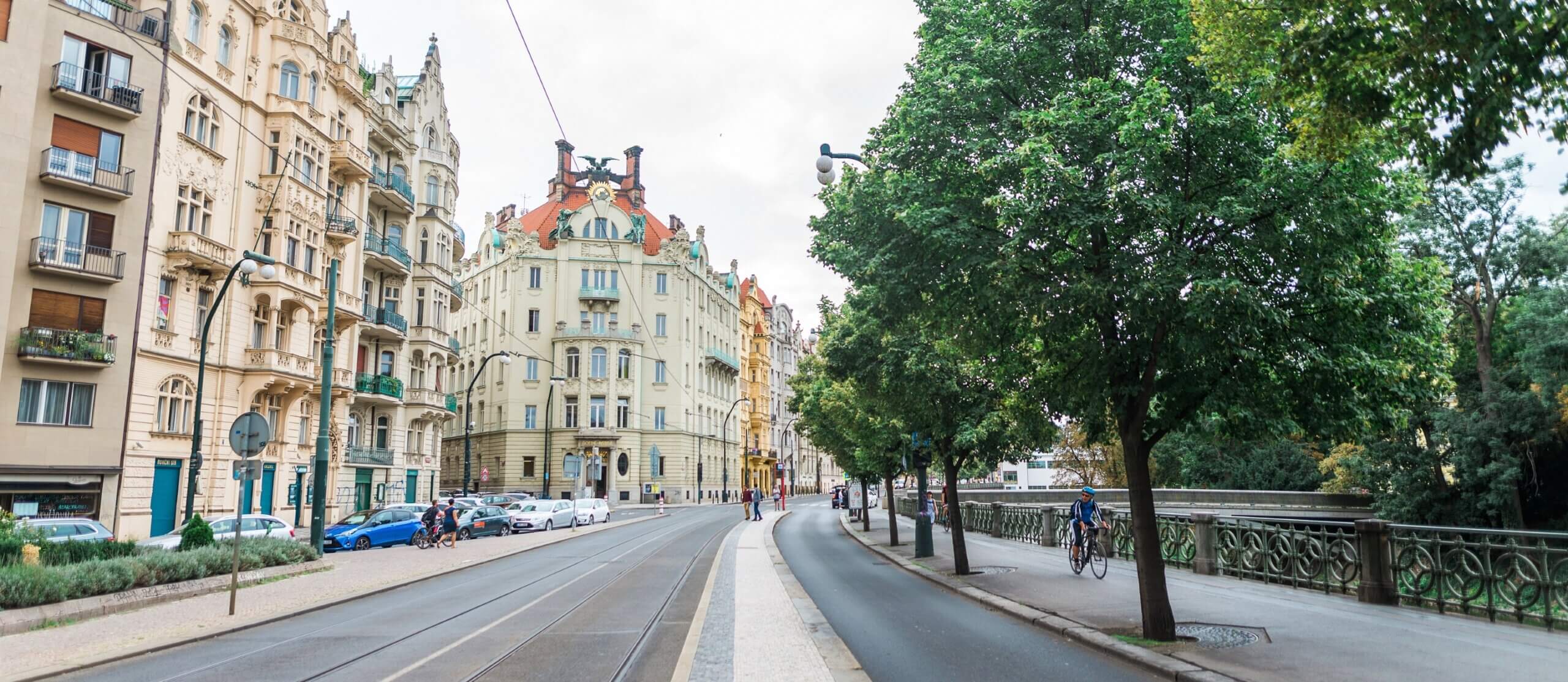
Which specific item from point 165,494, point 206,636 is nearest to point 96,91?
point 165,494

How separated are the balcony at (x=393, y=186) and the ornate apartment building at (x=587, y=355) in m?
25.7

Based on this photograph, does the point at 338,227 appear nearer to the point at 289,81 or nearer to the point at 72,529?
the point at 289,81

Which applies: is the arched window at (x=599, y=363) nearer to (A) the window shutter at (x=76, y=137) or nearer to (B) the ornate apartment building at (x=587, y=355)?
(B) the ornate apartment building at (x=587, y=355)

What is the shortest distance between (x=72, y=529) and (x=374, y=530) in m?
10.6

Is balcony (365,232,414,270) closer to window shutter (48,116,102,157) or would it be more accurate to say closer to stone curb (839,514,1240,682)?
window shutter (48,116,102,157)

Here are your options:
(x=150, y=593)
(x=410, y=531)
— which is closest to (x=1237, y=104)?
(x=150, y=593)

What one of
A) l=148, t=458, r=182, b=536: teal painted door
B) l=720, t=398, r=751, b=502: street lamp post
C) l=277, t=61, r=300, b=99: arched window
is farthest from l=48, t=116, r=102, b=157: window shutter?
l=720, t=398, r=751, b=502: street lamp post

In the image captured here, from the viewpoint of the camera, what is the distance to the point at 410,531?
99.3 feet

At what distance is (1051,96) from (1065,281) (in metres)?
2.61

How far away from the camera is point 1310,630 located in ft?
33.1

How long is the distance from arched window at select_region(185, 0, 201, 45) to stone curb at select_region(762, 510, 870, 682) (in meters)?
26.2

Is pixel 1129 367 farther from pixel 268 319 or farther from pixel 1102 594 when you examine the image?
pixel 268 319

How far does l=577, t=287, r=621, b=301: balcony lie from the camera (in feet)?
240

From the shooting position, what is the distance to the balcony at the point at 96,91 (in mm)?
25938
